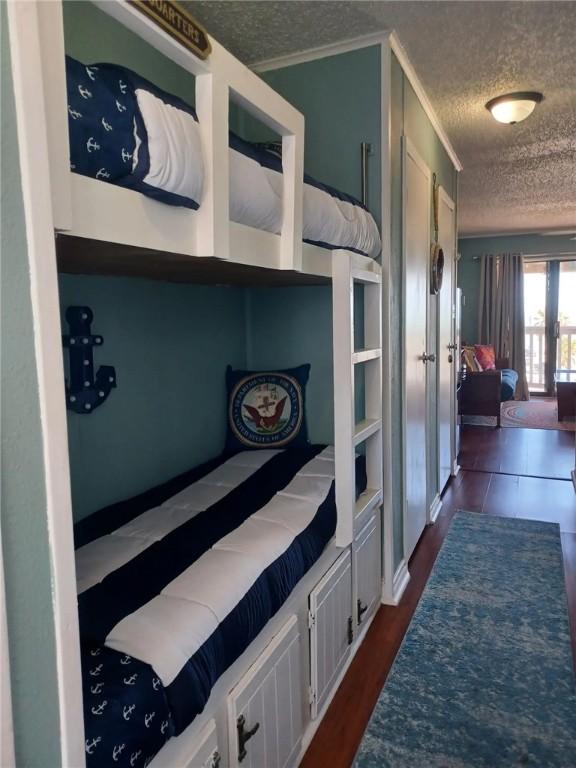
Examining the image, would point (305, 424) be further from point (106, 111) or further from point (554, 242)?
point (554, 242)

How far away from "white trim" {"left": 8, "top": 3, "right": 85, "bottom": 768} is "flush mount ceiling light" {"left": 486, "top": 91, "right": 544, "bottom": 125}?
2539 mm

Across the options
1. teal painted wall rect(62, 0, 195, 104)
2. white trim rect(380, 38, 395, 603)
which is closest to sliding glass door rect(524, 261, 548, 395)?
white trim rect(380, 38, 395, 603)

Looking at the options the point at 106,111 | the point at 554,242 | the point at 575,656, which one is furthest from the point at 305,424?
the point at 554,242

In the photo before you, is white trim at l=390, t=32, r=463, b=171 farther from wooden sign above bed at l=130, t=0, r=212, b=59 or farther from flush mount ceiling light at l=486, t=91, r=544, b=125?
wooden sign above bed at l=130, t=0, r=212, b=59

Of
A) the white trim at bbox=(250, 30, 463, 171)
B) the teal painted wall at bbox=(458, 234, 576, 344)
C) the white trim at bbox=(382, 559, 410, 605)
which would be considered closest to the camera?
the white trim at bbox=(250, 30, 463, 171)

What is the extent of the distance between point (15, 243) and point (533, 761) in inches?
71.2

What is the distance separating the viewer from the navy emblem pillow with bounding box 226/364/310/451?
2.41m

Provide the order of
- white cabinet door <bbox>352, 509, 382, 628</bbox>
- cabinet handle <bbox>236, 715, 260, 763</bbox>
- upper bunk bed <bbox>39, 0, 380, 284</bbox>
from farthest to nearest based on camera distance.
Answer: white cabinet door <bbox>352, 509, 382, 628</bbox>
cabinet handle <bbox>236, 715, 260, 763</bbox>
upper bunk bed <bbox>39, 0, 380, 284</bbox>

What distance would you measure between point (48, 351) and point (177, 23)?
1.93 feet

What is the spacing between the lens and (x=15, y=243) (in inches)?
26.8

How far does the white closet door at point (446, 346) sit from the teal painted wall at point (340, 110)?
48.8 inches

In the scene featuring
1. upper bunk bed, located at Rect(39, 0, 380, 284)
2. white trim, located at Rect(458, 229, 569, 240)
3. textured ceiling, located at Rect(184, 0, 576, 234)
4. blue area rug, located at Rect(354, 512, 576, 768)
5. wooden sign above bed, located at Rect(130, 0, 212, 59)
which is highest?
white trim, located at Rect(458, 229, 569, 240)

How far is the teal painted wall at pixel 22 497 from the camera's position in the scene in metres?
0.67

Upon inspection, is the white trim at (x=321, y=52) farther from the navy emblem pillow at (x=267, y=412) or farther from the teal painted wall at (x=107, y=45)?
the navy emblem pillow at (x=267, y=412)
